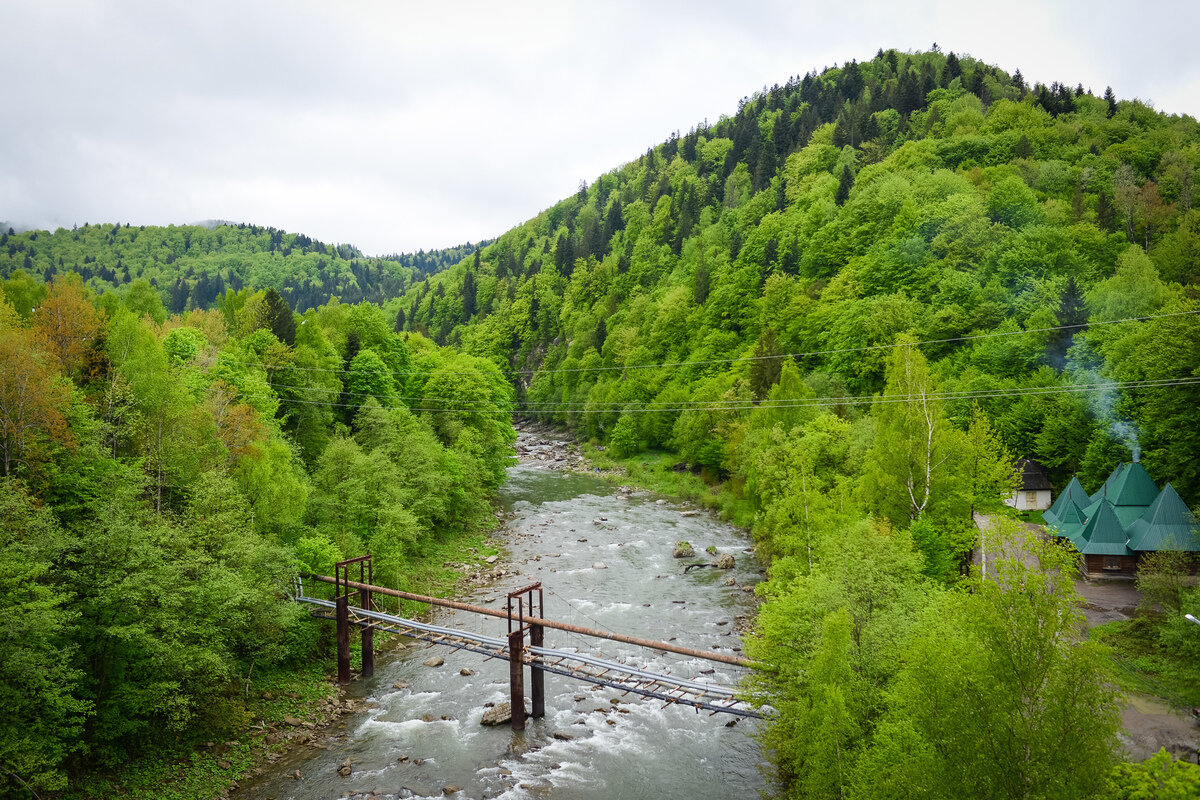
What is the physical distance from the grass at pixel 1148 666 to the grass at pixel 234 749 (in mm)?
27473

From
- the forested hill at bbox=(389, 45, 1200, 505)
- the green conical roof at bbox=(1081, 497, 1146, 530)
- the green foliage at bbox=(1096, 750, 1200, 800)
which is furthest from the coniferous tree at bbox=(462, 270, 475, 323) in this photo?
the green foliage at bbox=(1096, 750, 1200, 800)

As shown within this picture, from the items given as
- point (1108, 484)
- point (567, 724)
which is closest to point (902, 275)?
point (1108, 484)

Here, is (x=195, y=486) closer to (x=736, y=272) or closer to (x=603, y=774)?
(x=603, y=774)

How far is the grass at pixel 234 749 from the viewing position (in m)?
18.1

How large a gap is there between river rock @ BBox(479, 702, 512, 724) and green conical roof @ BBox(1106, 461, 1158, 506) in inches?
1341

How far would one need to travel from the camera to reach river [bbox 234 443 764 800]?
19.9 metres

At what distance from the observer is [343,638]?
2655cm

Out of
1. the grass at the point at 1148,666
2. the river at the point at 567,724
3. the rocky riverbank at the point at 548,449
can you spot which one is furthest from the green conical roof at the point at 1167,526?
the rocky riverbank at the point at 548,449

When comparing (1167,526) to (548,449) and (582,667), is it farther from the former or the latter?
(548,449)

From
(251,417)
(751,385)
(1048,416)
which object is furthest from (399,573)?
(1048,416)

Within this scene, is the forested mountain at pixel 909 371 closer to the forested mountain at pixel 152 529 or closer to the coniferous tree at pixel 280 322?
the forested mountain at pixel 152 529

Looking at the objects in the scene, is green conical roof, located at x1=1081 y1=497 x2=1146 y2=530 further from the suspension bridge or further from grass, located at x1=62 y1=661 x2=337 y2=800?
grass, located at x1=62 y1=661 x2=337 y2=800

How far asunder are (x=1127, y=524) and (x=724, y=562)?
71.0 ft

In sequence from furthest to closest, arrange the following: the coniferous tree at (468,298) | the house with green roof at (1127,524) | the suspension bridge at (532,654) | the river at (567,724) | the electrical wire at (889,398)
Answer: the coniferous tree at (468,298) < the house with green roof at (1127,524) < the electrical wire at (889,398) < the suspension bridge at (532,654) < the river at (567,724)
